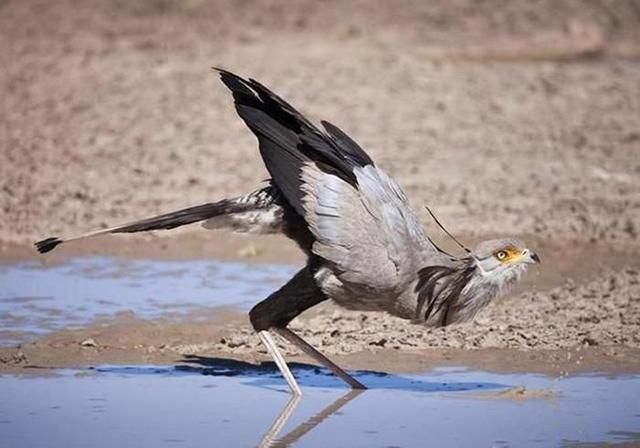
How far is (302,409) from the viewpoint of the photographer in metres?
6.89

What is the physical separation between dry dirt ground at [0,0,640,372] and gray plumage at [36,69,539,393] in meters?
0.79

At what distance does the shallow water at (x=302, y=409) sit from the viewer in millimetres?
6246

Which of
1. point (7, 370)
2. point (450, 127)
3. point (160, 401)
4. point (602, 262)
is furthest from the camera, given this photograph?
point (450, 127)

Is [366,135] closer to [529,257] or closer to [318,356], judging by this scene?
[318,356]

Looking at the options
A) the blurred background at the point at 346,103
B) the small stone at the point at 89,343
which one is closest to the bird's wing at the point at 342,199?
the small stone at the point at 89,343

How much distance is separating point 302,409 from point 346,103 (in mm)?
7639

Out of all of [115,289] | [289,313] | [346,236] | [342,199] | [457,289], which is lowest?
[115,289]

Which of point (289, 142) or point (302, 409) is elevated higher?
point (289, 142)

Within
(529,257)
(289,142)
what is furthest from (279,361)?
(529,257)

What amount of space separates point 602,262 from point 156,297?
3.07 m

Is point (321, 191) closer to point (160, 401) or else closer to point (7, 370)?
point (160, 401)

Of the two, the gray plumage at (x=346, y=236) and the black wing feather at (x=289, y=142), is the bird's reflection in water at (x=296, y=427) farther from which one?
the black wing feather at (x=289, y=142)

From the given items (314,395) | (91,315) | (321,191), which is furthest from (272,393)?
(91,315)

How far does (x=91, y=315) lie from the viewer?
8.74m
